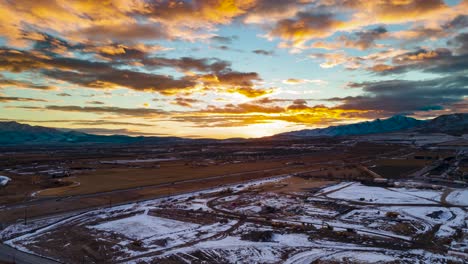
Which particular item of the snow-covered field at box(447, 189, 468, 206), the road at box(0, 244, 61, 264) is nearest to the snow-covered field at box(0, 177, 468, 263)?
the snow-covered field at box(447, 189, 468, 206)

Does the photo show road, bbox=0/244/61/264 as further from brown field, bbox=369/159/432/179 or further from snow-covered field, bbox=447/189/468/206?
brown field, bbox=369/159/432/179

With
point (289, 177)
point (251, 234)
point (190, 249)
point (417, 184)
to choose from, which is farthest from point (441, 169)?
point (190, 249)

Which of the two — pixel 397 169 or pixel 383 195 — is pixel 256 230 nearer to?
pixel 383 195

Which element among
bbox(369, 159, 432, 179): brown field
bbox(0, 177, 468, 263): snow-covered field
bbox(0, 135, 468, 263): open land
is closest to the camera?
bbox(0, 177, 468, 263): snow-covered field

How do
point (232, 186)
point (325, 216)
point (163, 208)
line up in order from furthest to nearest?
1. point (232, 186)
2. point (163, 208)
3. point (325, 216)

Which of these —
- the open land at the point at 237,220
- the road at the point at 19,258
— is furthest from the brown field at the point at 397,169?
the road at the point at 19,258

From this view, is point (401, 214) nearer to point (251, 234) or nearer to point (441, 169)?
point (251, 234)

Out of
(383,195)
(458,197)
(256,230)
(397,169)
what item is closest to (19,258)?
(256,230)

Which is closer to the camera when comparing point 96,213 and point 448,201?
point 96,213
